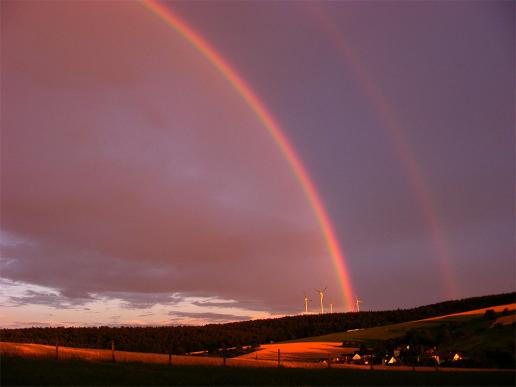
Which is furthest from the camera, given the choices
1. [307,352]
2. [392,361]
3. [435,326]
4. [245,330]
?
[245,330]

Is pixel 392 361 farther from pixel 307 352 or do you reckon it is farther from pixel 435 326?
pixel 307 352

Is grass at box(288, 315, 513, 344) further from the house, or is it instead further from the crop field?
the house

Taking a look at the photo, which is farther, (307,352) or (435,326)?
(307,352)

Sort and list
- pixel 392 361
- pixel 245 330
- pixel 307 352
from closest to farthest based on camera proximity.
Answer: pixel 392 361 → pixel 307 352 → pixel 245 330

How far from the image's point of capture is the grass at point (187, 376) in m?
29.4

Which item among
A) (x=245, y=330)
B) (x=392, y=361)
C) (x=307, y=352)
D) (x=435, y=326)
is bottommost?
(x=392, y=361)

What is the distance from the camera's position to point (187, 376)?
33.6m

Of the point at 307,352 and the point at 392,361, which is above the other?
the point at 307,352

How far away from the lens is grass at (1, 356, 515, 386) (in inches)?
1156

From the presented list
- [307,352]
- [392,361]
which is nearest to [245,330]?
[307,352]

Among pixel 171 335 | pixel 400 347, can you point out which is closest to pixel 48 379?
pixel 400 347

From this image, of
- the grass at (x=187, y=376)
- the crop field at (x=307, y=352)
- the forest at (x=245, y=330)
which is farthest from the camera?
the forest at (x=245, y=330)

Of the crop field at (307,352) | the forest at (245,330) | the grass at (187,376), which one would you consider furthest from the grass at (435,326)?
the forest at (245,330)

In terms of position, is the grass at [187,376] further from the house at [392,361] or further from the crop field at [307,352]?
the crop field at [307,352]
